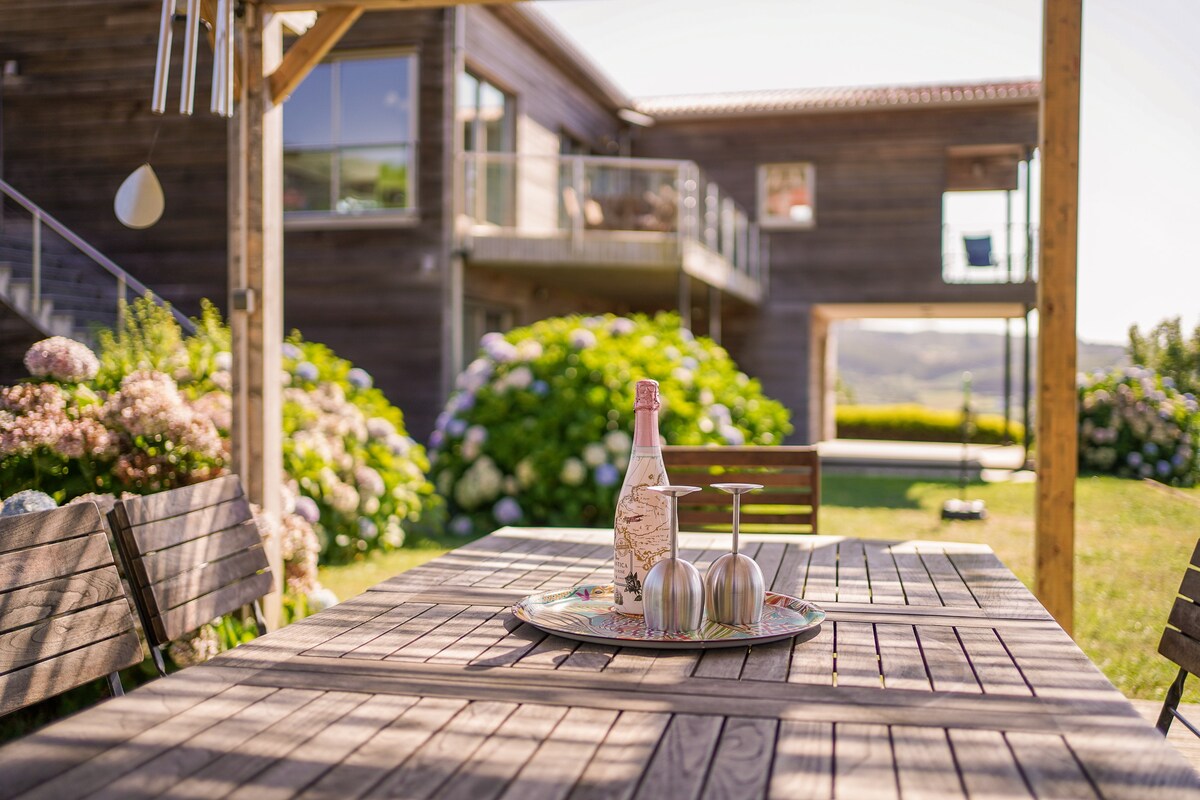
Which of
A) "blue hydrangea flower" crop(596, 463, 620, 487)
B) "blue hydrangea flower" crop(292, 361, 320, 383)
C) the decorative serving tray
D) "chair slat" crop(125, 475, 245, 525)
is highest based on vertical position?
"blue hydrangea flower" crop(292, 361, 320, 383)

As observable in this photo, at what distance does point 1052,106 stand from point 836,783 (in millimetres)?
3255

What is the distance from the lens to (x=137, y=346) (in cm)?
418

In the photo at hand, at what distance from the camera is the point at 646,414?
189 cm

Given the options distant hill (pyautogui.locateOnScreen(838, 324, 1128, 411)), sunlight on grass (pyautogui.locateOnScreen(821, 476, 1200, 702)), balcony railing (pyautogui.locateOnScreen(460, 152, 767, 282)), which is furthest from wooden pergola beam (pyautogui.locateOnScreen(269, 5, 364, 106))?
distant hill (pyautogui.locateOnScreen(838, 324, 1128, 411))

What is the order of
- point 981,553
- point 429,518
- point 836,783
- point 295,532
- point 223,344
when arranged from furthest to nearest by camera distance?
point 429,518
point 223,344
point 295,532
point 981,553
point 836,783

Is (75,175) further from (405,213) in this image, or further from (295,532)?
(405,213)

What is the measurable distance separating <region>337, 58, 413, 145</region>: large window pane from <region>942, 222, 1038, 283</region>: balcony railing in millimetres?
8077

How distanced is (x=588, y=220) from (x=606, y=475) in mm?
3829

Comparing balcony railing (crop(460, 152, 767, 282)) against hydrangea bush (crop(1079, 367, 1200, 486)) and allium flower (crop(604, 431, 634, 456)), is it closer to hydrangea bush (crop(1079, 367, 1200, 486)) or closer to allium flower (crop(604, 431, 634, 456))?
allium flower (crop(604, 431, 634, 456))

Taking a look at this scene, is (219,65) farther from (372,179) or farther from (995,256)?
(995,256)

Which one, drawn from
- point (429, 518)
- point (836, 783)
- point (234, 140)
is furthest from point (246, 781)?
point (429, 518)

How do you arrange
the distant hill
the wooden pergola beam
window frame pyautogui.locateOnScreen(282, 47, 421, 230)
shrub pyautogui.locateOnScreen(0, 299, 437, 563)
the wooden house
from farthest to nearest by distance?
the distant hill
window frame pyautogui.locateOnScreen(282, 47, 421, 230)
the wooden house
the wooden pergola beam
shrub pyautogui.locateOnScreen(0, 299, 437, 563)

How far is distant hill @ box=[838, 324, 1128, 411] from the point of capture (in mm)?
21219

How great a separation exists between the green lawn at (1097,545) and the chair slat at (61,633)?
2.48 meters
